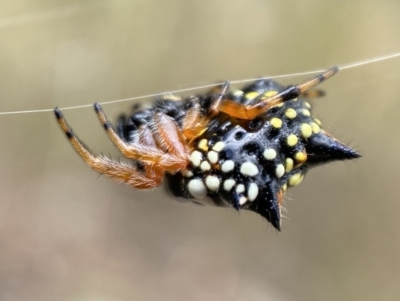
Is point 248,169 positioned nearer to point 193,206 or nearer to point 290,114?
point 290,114

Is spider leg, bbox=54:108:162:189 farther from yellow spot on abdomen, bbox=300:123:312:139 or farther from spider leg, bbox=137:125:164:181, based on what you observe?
yellow spot on abdomen, bbox=300:123:312:139

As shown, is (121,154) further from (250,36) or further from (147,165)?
(250,36)

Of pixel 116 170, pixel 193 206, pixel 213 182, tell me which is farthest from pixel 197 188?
pixel 193 206

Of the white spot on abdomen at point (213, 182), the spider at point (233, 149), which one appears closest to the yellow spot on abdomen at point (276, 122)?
the spider at point (233, 149)

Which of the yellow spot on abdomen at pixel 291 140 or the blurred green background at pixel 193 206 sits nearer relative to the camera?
the yellow spot on abdomen at pixel 291 140

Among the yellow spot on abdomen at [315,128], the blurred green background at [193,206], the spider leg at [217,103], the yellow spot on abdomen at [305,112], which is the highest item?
the spider leg at [217,103]

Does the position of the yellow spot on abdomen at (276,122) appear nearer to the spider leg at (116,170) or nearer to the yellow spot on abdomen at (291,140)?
the yellow spot on abdomen at (291,140)
